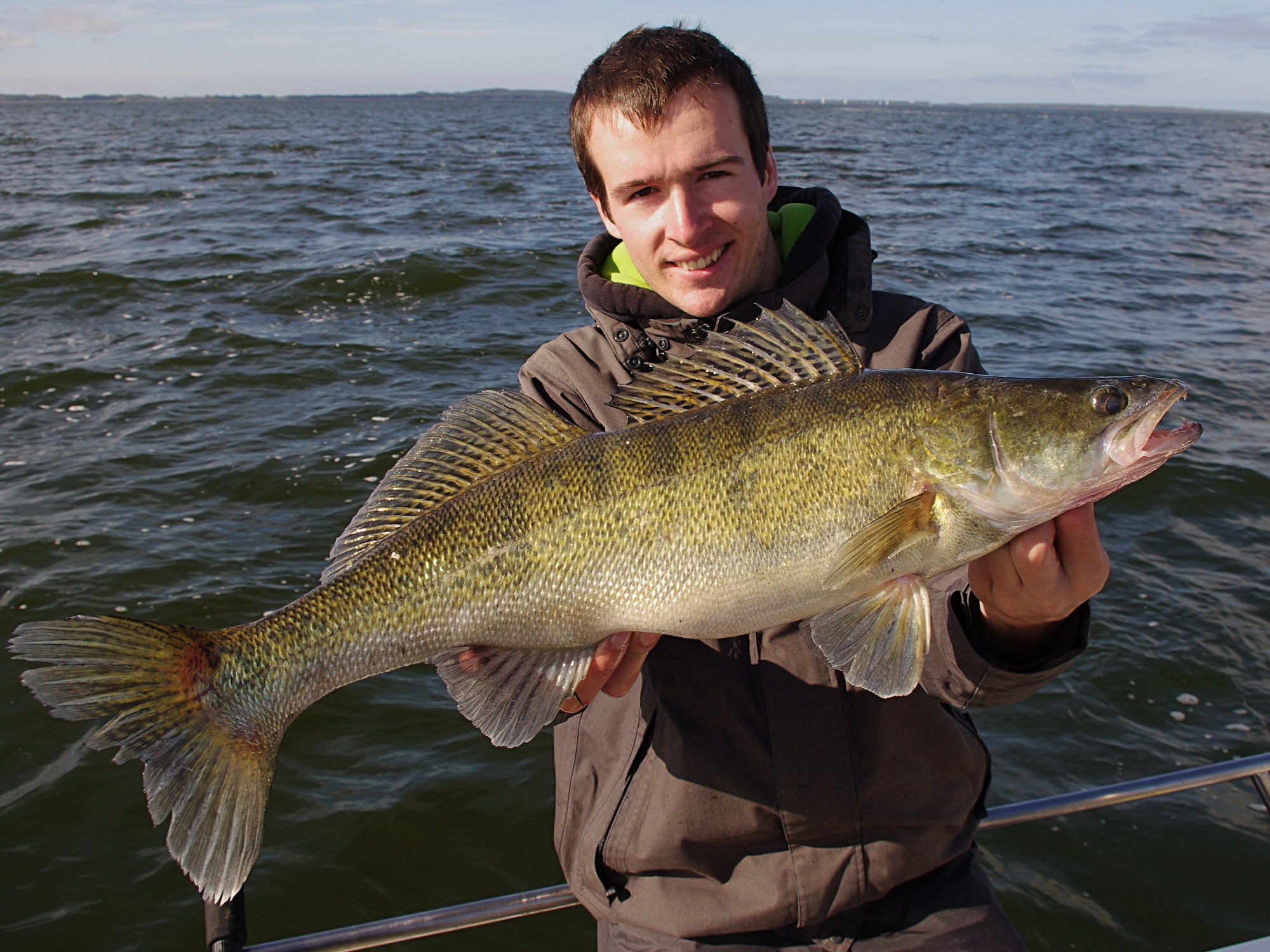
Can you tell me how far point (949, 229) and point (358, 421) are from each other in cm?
1581

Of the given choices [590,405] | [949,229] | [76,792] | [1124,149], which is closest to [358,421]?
[76,792]

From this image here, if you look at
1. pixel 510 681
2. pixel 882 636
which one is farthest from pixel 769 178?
pixel 510 681

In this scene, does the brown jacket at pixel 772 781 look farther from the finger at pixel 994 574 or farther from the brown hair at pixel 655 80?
the brown hair at pixel 655 80

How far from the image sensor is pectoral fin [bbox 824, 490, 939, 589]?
2.46 metres

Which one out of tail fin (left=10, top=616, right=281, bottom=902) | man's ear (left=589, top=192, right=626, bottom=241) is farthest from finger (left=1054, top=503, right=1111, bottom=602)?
tail fin (left=10, top=616, right=281, bottom=902)

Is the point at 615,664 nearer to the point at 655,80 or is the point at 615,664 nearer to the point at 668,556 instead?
the point at 668,556

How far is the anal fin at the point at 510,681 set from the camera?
261 cm

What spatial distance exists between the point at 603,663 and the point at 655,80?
1.94 meters

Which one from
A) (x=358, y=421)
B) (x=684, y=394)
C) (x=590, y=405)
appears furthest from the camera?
(x=358, y=421)

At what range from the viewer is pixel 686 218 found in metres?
3.11

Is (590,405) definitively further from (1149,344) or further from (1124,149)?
(1124,149)

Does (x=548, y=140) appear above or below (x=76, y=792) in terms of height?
above

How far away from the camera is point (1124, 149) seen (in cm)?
5284

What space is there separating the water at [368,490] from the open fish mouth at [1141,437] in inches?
126
